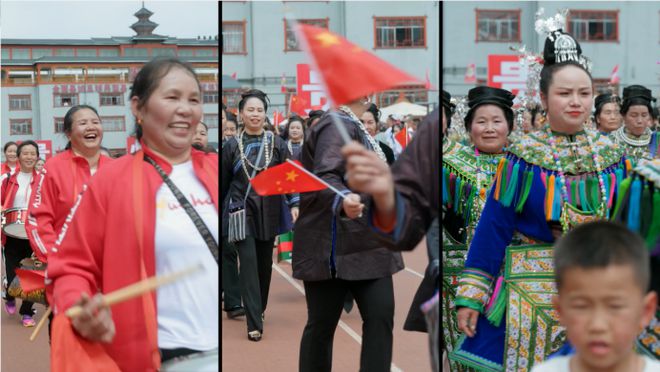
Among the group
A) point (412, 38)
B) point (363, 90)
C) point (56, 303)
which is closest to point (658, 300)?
point (363, 90)

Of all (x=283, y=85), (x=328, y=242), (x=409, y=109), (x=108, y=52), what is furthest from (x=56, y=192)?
(x=409, y=109)

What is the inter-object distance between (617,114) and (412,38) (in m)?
5.44

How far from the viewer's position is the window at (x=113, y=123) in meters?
3.69

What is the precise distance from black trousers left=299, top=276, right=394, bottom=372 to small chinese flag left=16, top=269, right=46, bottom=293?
1.25 m

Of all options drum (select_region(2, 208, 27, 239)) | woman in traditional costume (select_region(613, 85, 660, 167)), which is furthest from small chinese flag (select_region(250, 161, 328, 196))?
woman in traditional costume (select_region(613, 85, 660, 167))

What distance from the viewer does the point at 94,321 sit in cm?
315

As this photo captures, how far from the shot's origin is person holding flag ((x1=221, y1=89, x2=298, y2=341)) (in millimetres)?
6051

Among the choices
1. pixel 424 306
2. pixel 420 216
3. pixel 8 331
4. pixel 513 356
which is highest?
pixel 420 216

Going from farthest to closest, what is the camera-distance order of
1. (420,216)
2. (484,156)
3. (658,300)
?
(484,156), (420,216), (658,300)

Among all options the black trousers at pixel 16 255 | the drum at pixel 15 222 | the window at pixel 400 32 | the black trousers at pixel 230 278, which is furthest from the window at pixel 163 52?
the black trousers at pixel 16 255

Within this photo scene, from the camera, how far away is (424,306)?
3297 millimetres

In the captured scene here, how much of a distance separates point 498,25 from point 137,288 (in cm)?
2336

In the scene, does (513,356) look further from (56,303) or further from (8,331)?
(8,331)

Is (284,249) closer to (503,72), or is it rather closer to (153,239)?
(153,239)
